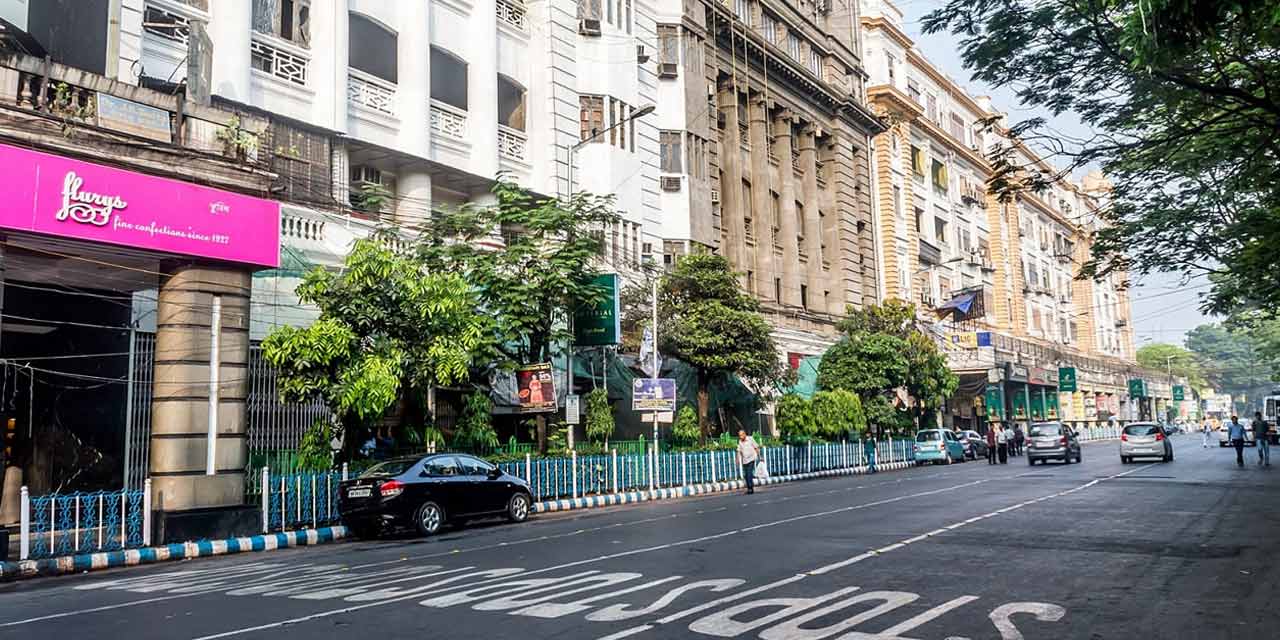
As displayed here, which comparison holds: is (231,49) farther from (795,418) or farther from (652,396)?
(795,418)

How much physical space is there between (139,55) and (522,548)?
12533mm

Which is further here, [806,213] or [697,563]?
[806,213]

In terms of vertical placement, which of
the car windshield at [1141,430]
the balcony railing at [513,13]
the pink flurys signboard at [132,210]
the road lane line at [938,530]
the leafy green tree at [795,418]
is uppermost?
the balcony railing at [513,13]

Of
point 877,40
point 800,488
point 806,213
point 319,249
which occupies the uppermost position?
point 877,40

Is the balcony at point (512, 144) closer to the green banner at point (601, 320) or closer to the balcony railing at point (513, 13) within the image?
the balcony railing at point (513, 13)

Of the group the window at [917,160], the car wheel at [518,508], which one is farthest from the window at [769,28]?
the car wheel at [518,508]

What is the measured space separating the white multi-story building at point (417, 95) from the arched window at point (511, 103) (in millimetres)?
43

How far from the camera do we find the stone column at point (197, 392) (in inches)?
604

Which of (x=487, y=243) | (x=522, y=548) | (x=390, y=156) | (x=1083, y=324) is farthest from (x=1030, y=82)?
(x=1083, y=324)

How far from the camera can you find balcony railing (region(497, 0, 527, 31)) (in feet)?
92.3

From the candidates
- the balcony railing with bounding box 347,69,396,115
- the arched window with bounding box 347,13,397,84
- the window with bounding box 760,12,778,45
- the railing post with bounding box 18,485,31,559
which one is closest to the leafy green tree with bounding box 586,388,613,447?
the balcony railing with bounding box 347,69,396,115

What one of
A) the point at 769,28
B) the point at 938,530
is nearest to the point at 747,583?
the point at 938,530

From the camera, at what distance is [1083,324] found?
8388 centimetres

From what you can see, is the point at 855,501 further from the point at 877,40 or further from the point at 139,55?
the point at 877,40
